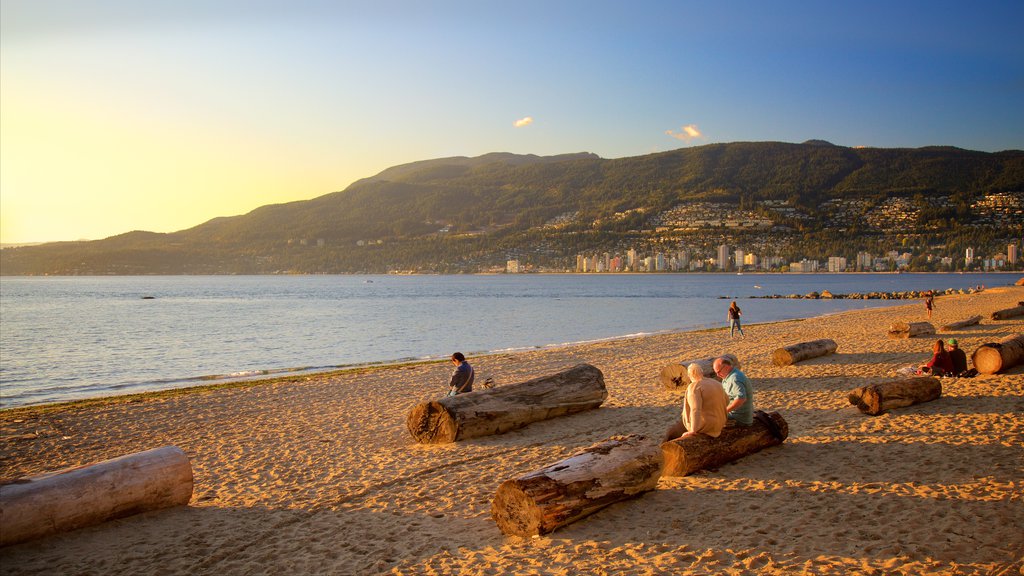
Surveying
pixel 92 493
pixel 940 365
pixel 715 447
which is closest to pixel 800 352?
pixel 940 365

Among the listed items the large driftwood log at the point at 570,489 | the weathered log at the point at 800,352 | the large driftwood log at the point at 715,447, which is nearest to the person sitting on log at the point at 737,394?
the large driftwood log at the point at 715,447

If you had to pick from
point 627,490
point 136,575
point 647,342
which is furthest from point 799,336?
point 136,575

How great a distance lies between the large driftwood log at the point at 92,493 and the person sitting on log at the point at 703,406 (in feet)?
20.3

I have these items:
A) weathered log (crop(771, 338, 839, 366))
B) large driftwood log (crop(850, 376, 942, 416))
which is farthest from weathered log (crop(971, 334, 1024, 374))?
weathered log (crop(771, 338, 839, 366))

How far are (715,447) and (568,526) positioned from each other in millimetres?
2719

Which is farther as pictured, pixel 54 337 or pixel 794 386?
pixel 54 337

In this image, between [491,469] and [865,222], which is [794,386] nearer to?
[491,469]

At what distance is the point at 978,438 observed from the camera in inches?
365

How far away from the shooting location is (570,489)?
6.64 metres

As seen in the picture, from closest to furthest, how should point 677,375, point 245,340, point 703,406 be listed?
point 703,406 < point 677,375 < point 245,340

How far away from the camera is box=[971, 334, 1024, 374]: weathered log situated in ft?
46.4

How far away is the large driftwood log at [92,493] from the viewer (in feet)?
21.2

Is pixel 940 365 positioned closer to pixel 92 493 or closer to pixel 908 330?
pixel 908 330

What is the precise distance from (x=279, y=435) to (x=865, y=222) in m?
201
